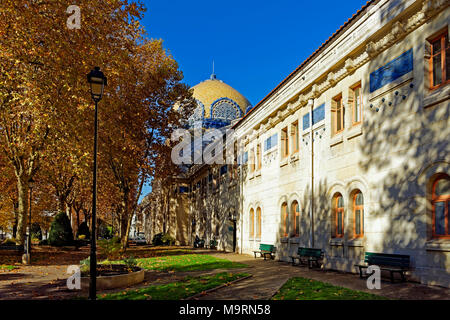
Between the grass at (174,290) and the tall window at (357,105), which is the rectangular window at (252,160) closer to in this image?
the tall window at (357,105)

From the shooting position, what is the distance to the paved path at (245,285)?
33.0ft

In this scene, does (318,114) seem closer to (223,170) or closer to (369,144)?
(369,144)

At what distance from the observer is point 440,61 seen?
431 inches

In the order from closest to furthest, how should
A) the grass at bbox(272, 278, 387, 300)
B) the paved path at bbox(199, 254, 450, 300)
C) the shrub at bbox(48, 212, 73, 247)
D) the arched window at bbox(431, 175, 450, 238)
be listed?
the grass at bbox(272, 278, 387, 300)
the paved path at bbox(199, 254, 450, 300)
the arched window at bbox(431, 175, 450, 238)
the shrub at bbox(48, 212, 73, 247)

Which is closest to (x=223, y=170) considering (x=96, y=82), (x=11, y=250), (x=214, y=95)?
(x=11, y=250)

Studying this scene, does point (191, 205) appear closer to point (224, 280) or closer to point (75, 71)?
point (75, 71)

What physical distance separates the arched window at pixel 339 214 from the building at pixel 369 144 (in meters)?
0.04

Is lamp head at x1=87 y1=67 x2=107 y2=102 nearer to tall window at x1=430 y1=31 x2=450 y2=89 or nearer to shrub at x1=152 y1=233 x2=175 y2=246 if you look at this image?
tall window at x1=430 y1=31 x2=450 y2=89

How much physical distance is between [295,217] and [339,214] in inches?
164

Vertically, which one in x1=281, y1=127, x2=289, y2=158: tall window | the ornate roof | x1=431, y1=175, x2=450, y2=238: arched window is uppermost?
the ornate roof

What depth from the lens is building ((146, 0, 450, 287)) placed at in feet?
35.3

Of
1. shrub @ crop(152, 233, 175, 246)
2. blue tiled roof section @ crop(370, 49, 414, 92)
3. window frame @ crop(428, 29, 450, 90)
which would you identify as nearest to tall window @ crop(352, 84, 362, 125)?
blue tiled roof section @ crop(370, 49, 414, 92)

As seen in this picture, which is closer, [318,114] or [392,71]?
[392,71]

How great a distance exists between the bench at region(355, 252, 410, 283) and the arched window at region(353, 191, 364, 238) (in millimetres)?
1363
